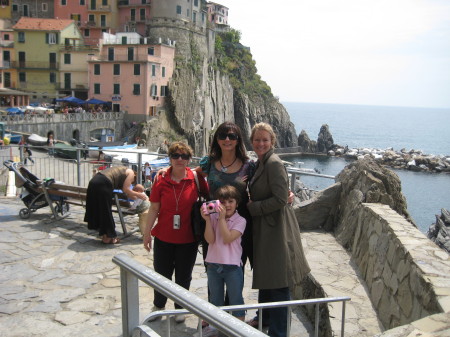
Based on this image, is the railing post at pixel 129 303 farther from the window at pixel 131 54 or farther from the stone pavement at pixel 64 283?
the window at pixel 131 54

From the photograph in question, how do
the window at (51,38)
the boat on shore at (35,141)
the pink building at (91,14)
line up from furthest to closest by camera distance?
the pink building at (91,14) → the window at (51,38) → the boat on shore at (35,141)

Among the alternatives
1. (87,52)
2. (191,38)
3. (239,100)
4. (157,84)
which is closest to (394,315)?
(157,84)

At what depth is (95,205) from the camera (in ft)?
22.1

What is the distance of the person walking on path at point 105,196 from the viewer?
6.61m

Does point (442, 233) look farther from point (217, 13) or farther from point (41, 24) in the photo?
point (217, 13)

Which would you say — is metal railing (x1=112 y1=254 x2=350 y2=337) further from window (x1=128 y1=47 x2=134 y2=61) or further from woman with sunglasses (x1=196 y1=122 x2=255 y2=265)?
window (x1=128 y1=47 x2=134 y2=61)

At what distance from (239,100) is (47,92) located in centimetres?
3728

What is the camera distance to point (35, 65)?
54.3m

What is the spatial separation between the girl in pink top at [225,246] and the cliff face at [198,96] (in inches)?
1871

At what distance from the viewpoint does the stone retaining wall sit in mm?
3525

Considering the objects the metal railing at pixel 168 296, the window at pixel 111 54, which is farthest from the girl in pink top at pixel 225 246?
the window at pixel 111 54

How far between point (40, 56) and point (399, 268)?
188 ft

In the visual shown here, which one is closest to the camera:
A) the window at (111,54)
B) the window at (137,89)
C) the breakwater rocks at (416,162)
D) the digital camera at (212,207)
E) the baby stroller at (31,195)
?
the digital camera at (212,207)

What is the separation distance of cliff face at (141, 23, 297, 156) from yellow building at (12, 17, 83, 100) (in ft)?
40.6
